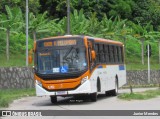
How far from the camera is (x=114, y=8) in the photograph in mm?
57000

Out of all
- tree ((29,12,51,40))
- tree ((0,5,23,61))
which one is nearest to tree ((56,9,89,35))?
tree ((29,12,51,40))

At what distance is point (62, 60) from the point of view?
23.6 m

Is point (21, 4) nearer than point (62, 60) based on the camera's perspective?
No

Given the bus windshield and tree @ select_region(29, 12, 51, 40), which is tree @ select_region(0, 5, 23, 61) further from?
the bus windshield

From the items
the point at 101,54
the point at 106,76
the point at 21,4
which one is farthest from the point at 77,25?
the point at 101,54

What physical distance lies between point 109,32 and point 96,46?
2266 centimetres

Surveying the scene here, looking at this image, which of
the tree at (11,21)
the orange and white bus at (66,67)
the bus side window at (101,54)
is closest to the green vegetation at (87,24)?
the tree at (11,21)

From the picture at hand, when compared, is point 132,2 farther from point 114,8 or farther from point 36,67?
point 36,67

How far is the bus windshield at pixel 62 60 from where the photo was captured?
23.5m

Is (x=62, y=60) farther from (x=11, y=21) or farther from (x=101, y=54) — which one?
(x=11, y=21)

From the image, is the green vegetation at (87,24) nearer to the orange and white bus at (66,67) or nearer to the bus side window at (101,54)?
the bus side window at (101,54)

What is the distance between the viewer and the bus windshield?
77.3 feet

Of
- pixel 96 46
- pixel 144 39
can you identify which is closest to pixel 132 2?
pixel 144 39

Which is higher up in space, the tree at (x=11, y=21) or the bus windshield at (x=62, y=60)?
the tree at (x=11, y=21)
